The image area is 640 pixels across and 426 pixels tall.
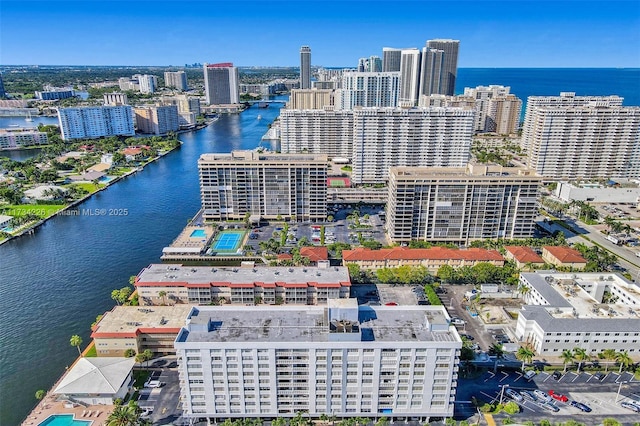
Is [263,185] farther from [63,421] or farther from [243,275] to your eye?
[63,421]

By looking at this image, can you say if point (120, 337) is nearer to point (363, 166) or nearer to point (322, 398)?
point (322, 398)

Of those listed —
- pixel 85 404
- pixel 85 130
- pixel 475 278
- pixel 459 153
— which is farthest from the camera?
pixel 85 130

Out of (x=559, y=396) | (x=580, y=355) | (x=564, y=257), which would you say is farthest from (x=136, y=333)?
(x=564, y=257)

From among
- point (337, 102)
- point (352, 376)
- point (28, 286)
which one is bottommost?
point (28, 286)

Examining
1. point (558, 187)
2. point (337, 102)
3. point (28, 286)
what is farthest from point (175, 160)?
point (558, 187)

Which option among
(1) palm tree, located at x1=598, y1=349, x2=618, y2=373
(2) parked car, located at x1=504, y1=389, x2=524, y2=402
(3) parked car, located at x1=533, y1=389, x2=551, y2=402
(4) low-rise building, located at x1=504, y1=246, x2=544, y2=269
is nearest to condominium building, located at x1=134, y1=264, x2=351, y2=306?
(2) parked car, located at x1=504, y1=389, x2=524, y2=402

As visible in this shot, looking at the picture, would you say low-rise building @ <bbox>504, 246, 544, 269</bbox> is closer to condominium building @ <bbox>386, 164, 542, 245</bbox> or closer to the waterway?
condominium building @ <bbox>386, 164, 542, 245</bbox>

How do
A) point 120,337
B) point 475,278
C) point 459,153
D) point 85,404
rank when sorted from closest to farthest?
point 85,404 → point 120,337 → point 475,278 → point 459,153

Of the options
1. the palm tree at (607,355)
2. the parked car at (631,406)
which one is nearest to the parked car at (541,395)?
the parked car at (631,406)
